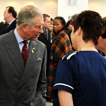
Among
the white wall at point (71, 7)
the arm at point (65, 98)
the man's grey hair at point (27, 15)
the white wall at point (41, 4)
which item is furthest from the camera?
the white wall at point (41, 4)

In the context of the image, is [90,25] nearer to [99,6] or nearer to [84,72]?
[84,72]

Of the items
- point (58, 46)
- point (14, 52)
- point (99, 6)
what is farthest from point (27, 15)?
point (99, 6)

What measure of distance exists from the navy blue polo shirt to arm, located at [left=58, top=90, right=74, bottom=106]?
3 centimetres

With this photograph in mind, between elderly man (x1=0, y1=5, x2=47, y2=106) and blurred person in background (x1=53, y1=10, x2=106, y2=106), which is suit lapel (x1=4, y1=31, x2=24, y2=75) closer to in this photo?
elderly man (x1=0, y1=5, x2=47, y2=106)

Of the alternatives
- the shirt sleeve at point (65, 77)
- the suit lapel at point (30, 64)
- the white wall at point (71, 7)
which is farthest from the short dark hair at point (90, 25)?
the white wall at point (71, 7)

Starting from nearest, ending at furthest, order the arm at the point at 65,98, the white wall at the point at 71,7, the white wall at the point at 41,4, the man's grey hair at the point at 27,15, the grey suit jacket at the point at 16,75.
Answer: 1. the arm at the point at 65,98
2. the grey suit jacket at the point at 16,75
3. the man's grey hair at the point at 27,15
4. the white wall at the point at 71,7
5. the white wall at the point at 41,4

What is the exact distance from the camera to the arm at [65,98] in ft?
4.67

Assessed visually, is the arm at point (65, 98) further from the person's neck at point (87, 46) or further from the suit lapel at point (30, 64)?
the suit lapel at point (30, 64)

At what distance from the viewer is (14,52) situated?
6.97 ft

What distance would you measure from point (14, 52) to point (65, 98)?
34.7 inches

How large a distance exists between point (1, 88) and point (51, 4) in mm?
14016

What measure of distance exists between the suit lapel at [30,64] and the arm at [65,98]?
28.9 inches

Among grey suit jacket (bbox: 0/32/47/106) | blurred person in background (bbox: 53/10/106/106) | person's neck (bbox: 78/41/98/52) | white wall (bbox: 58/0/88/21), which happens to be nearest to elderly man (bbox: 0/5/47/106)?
grey suit jacket (bbox: 0/32/47/106)

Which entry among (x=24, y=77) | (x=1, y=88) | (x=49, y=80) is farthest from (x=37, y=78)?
(x=49, y=80)
